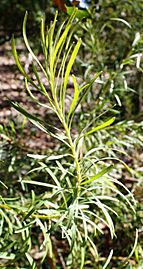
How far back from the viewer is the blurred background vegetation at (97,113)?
777 millimetres

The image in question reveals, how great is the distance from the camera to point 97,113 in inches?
35.8

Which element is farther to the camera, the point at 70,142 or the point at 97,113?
the point at 97,113

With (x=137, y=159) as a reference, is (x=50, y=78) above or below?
above

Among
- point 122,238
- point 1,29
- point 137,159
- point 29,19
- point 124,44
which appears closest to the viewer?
point 122,238

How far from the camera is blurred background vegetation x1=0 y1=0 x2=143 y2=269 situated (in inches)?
30.6

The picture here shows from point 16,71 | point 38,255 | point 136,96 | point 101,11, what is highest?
point 101,11

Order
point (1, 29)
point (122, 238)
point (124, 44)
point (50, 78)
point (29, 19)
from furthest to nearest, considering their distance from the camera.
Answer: point (1, 29) → point (29, 19) → point (124, 44) → point (122, 238) → point (50, 78)

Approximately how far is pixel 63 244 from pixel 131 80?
48 cm

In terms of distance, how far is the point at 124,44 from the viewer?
1.20 meters

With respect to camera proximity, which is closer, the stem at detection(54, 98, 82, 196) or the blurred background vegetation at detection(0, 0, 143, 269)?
the stem at detection(54, 98, 82, 196)

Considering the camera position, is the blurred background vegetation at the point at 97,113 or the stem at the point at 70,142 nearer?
the stem at the point at 70,142

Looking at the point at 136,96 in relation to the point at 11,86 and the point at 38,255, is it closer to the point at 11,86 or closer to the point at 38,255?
the point at 11,86

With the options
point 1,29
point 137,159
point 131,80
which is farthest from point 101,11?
point 1,29

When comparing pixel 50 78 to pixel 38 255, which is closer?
pixel 50 78
